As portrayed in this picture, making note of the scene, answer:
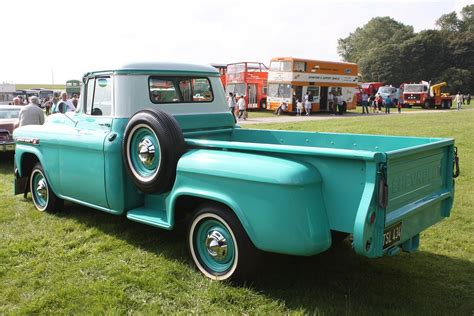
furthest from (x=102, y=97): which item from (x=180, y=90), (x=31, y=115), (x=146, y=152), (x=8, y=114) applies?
(x=8, y=114)

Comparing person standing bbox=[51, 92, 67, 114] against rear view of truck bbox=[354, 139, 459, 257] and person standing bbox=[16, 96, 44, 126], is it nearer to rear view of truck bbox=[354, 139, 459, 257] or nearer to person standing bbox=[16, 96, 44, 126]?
person standing bbox=[16, 96, 44, 126]

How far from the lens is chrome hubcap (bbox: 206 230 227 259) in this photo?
154 inches

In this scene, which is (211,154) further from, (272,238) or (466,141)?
(466,141)

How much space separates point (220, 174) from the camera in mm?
3691

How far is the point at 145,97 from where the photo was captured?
5.05 metres

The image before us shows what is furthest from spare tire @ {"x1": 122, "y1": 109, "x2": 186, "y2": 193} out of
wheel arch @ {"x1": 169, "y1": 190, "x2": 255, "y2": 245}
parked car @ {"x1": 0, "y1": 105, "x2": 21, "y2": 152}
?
parked car @ {"x1": 0, "y1": 105, "x2": 21, "y2": 152}

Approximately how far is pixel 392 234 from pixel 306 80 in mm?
27029

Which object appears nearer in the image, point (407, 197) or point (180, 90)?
point (407, 197)

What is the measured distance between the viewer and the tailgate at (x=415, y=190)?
3.39 meters

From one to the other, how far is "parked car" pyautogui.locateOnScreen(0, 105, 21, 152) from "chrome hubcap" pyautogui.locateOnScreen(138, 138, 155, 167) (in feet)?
21.6

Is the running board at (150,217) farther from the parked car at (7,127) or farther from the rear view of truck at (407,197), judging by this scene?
the parked car at (7,127)

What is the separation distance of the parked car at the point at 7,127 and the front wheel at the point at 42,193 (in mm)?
4027

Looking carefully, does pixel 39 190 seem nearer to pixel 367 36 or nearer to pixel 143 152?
pixel 143 152

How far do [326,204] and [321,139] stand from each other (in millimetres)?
1878
